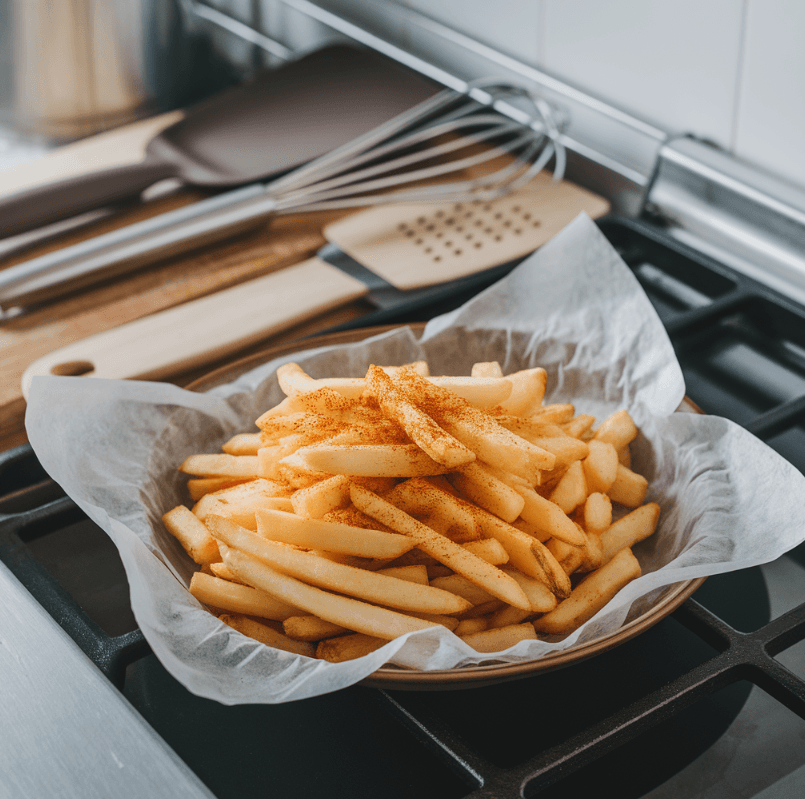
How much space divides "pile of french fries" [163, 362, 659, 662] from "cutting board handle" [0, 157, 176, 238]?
0.71 m

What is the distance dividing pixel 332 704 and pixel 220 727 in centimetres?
10

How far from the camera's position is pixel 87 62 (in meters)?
1.90

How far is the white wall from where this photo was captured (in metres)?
1.29

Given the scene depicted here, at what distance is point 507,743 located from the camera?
2.69 feet

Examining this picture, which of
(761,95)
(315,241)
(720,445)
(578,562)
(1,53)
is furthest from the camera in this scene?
→ (1,53)

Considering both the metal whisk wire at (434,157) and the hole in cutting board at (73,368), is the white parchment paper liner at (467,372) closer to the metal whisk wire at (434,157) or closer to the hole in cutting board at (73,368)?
the hole in cutting board at (73,368)

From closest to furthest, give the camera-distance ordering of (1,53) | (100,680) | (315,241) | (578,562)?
1. (100,680)
2. (578,562)
3. (315,241)
4. (1,53)

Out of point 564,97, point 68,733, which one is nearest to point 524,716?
point 68,733

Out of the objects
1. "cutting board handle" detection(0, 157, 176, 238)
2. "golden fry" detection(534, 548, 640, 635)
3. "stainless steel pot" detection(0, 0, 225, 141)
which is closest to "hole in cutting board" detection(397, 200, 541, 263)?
"cutting board handle" detection(0, 157, 176, 238)

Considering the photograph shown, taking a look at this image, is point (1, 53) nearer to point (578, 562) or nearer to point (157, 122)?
point (157, 122)

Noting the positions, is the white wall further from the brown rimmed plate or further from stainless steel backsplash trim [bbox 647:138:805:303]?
the brown rimmed plate

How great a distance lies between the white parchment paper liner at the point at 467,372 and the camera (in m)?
0.78

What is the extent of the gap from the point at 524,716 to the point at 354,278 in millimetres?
761

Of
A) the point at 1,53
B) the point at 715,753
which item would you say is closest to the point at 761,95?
the point at 715,753
